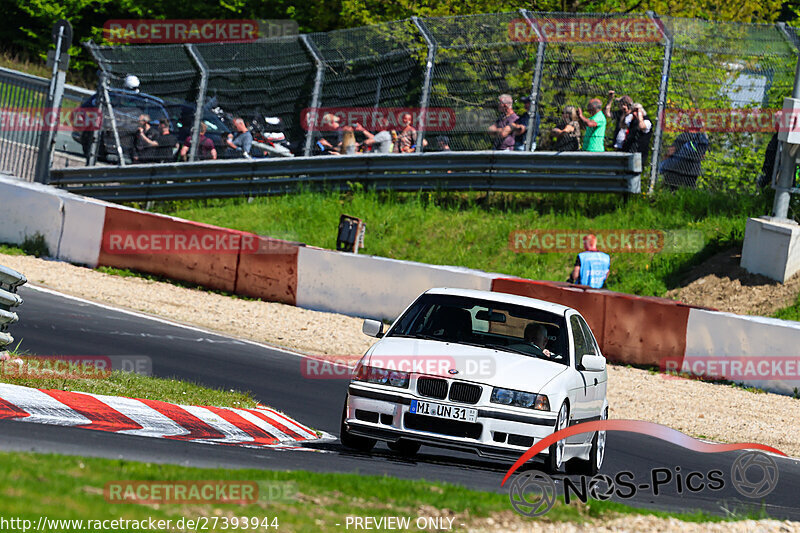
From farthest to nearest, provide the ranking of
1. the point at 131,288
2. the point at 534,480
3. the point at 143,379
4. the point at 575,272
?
the point at 131,288 → the point at 575,272 → the point at 143,379 → the point at 534,480

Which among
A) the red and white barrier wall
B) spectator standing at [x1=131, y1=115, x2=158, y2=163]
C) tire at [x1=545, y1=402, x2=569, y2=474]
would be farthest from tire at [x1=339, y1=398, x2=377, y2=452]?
spectator standing at [x1=131, y1=115, x2=158, y2=163]

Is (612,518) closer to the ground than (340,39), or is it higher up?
closer to the ground

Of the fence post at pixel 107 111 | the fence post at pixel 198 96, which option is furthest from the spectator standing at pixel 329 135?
the fence post at pixel 107 111

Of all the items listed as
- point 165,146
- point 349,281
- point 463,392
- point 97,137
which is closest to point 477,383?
point 463,392

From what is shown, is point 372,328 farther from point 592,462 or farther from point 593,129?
point 593,129

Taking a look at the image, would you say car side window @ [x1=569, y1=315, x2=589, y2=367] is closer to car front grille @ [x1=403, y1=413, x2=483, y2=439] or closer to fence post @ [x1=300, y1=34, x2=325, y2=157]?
car front grille @ [x1=403, y1=413, x2=483, y2=439]

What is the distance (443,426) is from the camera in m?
8.09

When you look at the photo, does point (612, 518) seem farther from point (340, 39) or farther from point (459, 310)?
point (340, 39)

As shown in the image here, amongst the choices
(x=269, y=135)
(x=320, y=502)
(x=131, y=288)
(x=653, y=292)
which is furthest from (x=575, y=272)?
(x=320, y=502)

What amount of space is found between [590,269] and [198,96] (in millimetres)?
9660

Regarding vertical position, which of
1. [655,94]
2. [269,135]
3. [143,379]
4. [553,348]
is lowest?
[143,379]

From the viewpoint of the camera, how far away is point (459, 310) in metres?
9.22

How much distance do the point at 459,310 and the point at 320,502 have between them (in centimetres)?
369

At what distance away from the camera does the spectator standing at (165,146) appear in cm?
2239
